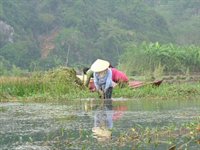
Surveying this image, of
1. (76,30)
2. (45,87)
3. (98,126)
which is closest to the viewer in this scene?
(98,126)

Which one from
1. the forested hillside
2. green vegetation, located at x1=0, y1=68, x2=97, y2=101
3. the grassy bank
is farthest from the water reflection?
the forested hillside

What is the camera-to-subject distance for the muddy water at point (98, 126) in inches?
232

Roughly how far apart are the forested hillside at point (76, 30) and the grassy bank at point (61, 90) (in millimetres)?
27116

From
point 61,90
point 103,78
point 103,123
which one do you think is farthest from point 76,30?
point 103,123

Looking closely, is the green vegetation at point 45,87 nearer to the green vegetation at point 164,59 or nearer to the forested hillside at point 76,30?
the green vegetation at point 164,59

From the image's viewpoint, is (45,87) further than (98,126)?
Yes

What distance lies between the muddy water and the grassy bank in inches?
118

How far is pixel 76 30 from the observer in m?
49.4

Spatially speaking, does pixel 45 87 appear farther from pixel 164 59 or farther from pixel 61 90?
pixel 164 59

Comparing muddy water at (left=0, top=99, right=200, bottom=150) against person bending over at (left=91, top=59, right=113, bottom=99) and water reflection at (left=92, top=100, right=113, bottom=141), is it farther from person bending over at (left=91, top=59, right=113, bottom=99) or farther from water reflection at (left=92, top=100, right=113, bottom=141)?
person bending over at (left=91, top=59, right=113, bottom=99)

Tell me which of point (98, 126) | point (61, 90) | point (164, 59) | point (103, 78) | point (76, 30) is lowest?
point (98, 126)

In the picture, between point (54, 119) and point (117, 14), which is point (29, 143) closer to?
point (54, 119)

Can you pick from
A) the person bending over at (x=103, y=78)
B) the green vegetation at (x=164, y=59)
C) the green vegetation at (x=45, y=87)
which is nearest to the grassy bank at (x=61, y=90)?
the green vegetation at (x=45, y=87)

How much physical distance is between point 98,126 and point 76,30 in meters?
42.4
